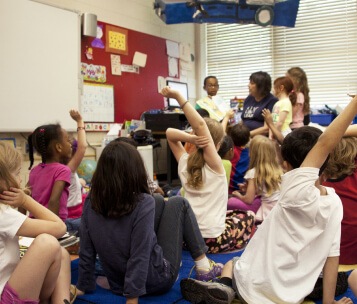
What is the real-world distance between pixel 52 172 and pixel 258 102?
2526 millimetres

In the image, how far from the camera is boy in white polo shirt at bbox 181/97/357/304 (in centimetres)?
134

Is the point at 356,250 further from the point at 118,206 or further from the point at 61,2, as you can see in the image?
the point at 61,2

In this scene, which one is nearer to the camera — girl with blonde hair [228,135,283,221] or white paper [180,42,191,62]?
girl with blonde hair [228,135,283,221]

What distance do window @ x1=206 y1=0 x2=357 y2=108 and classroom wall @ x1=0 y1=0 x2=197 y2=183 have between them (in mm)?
453

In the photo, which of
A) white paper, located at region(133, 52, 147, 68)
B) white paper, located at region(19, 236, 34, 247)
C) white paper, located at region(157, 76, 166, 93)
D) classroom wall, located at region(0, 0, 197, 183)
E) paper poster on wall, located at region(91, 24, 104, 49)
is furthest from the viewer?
white paper, located at region(157, 76, 166, 93)

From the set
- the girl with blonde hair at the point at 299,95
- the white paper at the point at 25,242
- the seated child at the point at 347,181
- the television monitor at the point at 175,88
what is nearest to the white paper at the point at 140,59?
the television monitor at the point at 175,88

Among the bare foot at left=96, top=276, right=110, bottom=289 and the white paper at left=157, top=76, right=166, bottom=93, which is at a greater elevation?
the white paper at left=157, top=76, right=166, bottom=93

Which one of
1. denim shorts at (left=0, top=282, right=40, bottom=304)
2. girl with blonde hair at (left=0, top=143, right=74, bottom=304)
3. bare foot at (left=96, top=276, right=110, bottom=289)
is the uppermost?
girl with blonde hair at (left=0, top=143, right=74, bottom=304)

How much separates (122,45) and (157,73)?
636mm

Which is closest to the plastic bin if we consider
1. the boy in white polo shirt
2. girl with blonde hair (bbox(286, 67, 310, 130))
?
girl with blonde hair (bbox(286, 67, 310, 130))

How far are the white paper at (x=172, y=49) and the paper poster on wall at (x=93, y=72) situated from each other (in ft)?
3.74

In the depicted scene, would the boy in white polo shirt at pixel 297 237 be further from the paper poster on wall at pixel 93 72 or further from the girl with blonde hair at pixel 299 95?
the paper poster on wall at pixel 93 72

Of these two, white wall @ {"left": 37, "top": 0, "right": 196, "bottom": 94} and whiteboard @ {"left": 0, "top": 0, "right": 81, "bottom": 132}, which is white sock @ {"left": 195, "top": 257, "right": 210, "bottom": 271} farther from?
white wall @ {"left": 37, "top": 0, "right": 196, "bottom": 94}

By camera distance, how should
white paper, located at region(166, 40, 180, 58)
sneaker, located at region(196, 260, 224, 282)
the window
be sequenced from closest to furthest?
1. sneaker, located at region(196, 260, 224, 282)
2. the window
3. white paper, located at region(166, 40, 180, 58)
